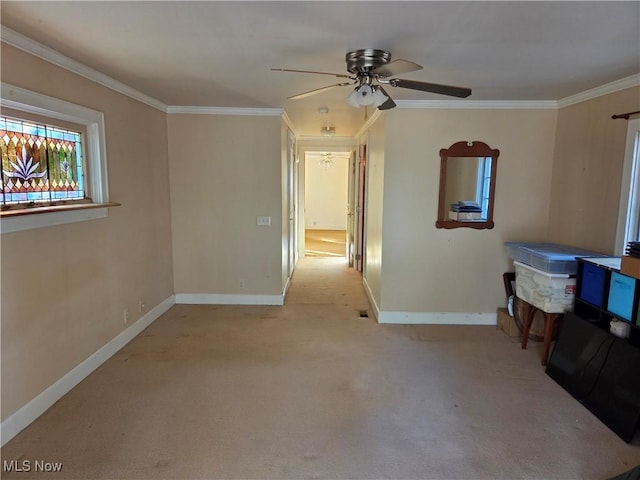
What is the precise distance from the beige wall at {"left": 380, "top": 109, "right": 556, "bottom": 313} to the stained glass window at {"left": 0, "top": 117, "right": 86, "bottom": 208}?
2723 millimetres

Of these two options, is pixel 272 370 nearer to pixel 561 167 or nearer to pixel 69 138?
pixel 69 138

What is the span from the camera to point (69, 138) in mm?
2830

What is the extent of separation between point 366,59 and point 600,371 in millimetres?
2566

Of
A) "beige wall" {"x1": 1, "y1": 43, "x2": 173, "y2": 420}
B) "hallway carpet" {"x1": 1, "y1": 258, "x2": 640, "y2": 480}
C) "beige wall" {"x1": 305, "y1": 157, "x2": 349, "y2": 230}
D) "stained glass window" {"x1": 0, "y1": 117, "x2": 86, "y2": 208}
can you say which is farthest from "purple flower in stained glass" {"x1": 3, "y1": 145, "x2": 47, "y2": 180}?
"beige wall" {"x1": 305, "y1": 157, "x2": 349, "y2": 230}

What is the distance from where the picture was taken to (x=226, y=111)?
435cm

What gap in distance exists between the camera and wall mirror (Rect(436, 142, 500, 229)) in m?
3.89

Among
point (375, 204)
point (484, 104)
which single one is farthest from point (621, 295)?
point (375, 204)

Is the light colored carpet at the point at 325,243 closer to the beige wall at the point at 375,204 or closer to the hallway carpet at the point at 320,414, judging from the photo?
the beige wall at the point at 375,204

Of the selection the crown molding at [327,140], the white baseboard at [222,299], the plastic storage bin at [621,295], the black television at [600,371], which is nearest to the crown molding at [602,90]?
the plastic storage bin at [621,295]

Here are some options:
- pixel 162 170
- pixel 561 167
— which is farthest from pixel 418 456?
pixel 162 170

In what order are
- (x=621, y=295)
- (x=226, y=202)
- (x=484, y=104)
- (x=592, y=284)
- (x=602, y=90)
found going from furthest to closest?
(x=226, y=202)
(x=484, y=104)
(x=602, y=90)
(x=592, y=284)
(x=621, y=295)

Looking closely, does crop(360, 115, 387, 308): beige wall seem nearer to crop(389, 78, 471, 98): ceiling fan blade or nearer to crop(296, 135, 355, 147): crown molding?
crop(389, 78, 471, 98): ceiling fan blade

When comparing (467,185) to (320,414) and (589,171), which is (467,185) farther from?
(320,414)

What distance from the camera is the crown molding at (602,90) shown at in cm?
290
